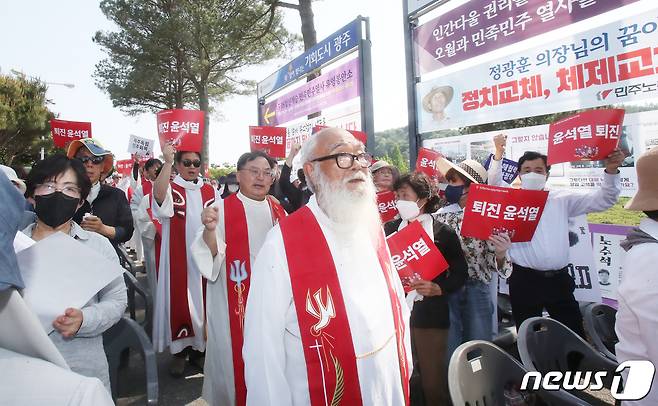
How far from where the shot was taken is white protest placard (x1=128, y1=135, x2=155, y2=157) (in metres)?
6.14

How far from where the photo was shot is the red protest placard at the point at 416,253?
212 centimetres

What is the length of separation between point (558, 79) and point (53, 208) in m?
4.03

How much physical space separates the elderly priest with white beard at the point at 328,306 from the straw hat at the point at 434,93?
344 cm

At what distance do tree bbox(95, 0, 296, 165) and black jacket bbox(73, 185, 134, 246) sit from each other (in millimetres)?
9084

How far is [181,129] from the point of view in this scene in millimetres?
3582

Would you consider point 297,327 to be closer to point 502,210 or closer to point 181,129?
point 502,210

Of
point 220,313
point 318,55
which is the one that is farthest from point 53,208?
point 318,55

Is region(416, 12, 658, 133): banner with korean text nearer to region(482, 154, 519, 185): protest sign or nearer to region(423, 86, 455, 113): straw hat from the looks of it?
region(423, 86, 455, 113): straw hat

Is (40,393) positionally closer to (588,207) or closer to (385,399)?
(385,399)

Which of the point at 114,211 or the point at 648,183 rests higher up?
the point at 114,211

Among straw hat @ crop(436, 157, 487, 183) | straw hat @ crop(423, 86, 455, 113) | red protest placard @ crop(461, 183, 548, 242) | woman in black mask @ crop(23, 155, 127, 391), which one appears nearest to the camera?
woman in black mask @ crop(23, 155, 127, 391)

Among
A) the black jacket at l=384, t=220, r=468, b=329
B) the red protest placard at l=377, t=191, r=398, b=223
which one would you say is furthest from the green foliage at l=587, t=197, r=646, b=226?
the black jacket at l=384, t=220, r=468, b=329

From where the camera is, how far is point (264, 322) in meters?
1.40

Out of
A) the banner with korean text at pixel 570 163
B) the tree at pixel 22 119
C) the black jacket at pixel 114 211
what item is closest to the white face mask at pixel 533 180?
the banner with korean text at pixel 570 163
